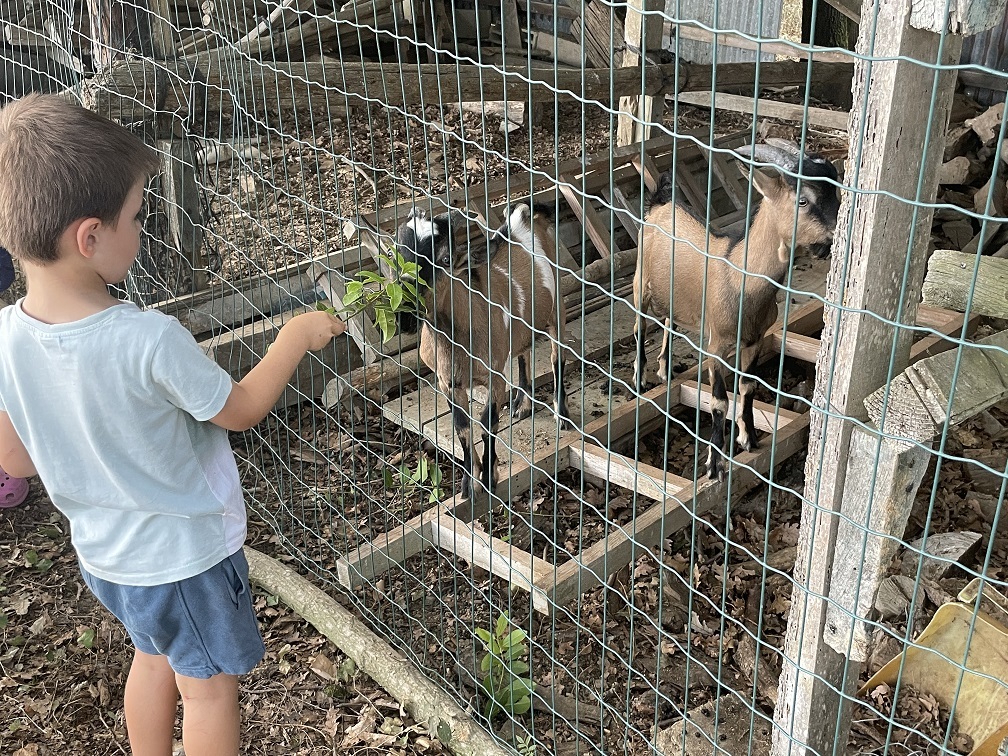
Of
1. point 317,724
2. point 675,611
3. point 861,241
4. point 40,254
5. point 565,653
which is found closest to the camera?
point 861,241

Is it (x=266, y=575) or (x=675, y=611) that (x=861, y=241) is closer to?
(x=675, y=611)

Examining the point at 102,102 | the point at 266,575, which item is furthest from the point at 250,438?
the point at 102,102

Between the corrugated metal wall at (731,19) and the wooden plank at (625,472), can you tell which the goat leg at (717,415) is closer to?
the wooden plank at (625,472)

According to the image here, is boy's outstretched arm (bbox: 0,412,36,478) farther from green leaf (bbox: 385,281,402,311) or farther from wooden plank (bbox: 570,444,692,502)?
wooden plank (bbox: 570,444,692,502)

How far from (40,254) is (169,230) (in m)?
2.58

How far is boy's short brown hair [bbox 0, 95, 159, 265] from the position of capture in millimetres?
1851

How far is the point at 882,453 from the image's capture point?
1801 millimetres

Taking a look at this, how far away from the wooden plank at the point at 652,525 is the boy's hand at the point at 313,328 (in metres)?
1.11

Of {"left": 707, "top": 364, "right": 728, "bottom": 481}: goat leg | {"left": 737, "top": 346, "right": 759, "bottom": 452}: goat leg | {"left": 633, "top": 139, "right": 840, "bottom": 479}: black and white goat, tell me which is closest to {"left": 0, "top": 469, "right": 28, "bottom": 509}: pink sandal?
{"left": 633, "top": 139, "right": 840, "bottom": 479}: black and white goat

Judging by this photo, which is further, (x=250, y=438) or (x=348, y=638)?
(x=250, y=438)

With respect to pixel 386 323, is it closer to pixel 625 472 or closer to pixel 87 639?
pixel 625 472

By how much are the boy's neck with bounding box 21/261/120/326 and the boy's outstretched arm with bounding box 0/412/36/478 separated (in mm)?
339

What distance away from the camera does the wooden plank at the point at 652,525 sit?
10.6 ft

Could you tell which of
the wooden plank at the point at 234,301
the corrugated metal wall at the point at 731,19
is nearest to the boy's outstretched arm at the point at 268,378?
the wooden plank at the point at 234,301
